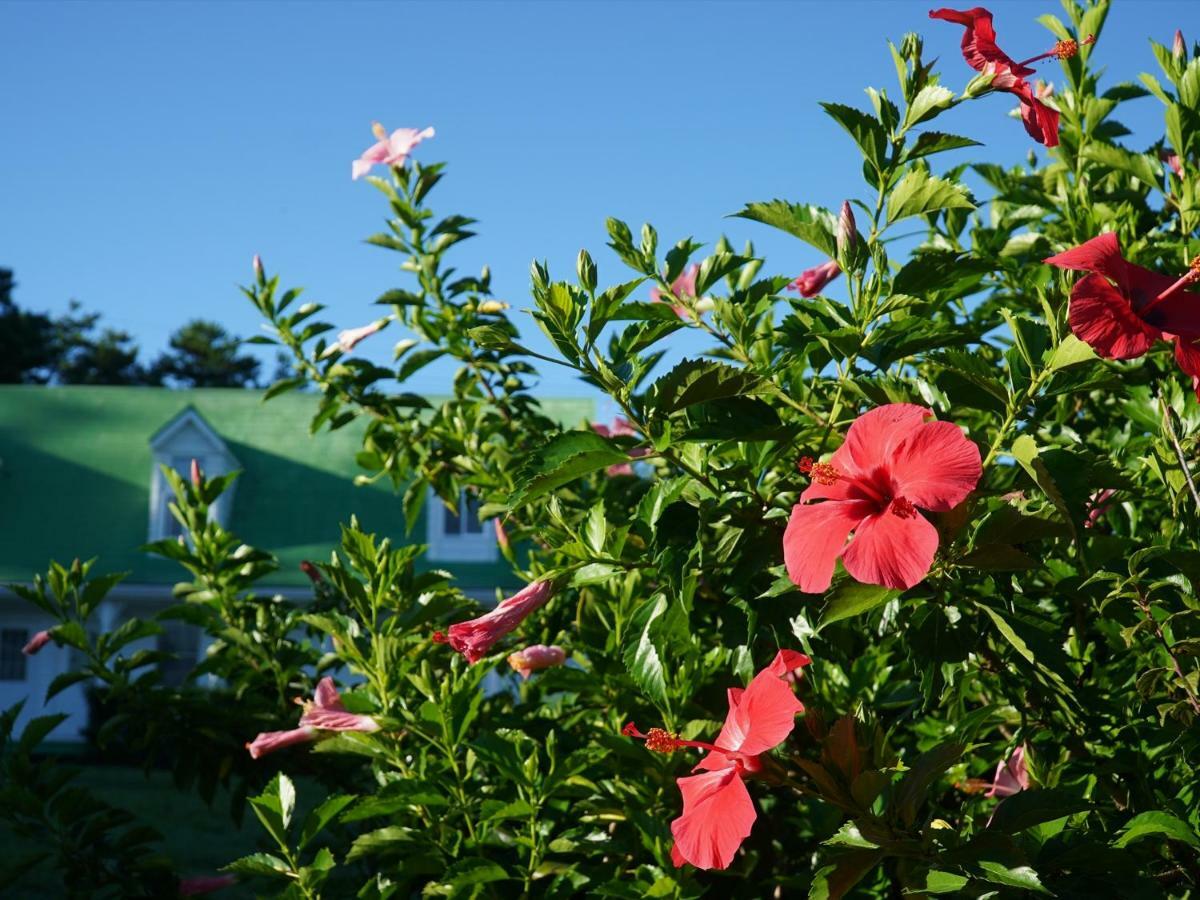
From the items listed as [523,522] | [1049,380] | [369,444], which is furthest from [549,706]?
[1049,380]

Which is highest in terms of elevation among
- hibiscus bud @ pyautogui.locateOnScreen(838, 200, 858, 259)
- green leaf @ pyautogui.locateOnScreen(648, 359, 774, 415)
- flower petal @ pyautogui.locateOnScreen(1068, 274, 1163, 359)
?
hibiscus bud @ pyautogui.locateOnScreen(838, 200, 858, 259)

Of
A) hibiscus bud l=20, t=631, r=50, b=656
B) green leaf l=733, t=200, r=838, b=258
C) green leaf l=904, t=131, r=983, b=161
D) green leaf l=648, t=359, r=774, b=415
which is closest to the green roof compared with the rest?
hibiscus bud l=20, t=631, r=50, b=656

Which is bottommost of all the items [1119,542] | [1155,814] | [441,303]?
[1155,814]

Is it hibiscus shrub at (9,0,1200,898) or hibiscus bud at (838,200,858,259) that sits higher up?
hibiscus bud at (838,200,858,259)

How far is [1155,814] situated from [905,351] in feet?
2.05

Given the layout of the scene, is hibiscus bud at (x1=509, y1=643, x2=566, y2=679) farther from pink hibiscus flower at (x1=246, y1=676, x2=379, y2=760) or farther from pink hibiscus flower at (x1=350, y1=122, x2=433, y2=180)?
pink hibiscus flower at (x1=350, y1=122, x2=433, y2=180)

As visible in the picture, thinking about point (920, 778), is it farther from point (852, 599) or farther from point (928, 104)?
point (928, 104)

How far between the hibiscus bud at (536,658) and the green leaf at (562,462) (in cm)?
72

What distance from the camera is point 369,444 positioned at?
10.7ft

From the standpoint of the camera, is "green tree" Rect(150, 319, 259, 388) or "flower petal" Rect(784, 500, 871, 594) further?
"green tree" Rect(150, 319, 259, 388)

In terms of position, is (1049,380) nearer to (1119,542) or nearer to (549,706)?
(1119,542)

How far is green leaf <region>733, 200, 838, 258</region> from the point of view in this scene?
1609 mm

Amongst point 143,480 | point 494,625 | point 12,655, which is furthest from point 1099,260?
point 12,655

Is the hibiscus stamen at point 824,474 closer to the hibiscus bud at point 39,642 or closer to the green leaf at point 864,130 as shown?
the green leaf at point 864,130
